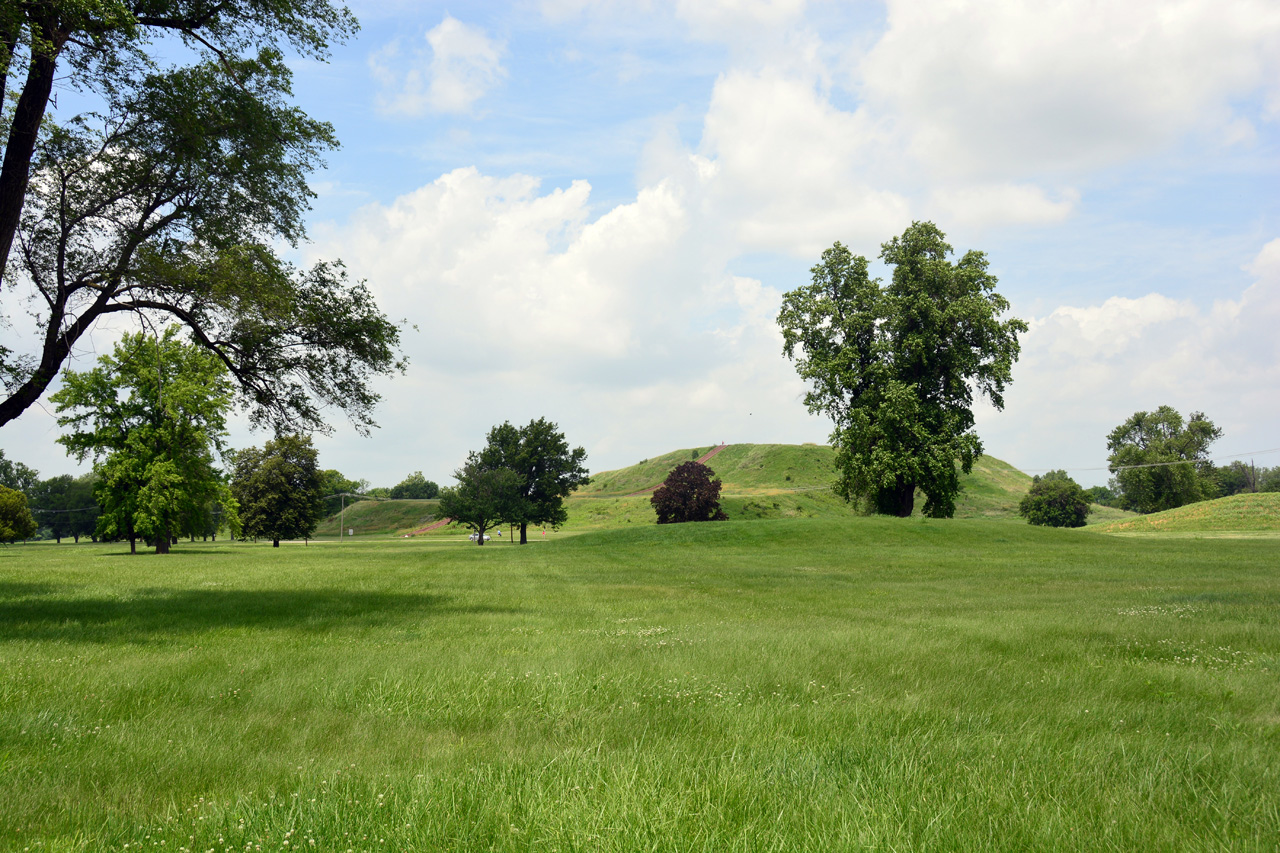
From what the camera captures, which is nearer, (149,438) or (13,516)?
(149,438)

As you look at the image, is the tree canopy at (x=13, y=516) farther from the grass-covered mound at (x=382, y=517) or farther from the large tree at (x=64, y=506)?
the grass-covered mound at (x=382, y=517)

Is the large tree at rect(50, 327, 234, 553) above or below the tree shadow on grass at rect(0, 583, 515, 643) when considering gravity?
above

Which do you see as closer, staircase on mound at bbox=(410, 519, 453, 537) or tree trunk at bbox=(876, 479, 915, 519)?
tree trunk at bbox=(876, 479, 915, 519)

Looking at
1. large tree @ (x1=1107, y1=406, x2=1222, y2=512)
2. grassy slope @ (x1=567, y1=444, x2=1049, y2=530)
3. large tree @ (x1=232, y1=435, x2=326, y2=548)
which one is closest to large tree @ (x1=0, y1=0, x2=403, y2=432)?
large tree @ (x1=232, y1=435, x2=326, y2=548)

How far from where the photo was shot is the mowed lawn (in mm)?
3574

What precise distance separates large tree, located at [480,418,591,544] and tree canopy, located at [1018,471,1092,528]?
278 ft

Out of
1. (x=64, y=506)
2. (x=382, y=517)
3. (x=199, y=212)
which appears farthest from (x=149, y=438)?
(x=64, y=506)

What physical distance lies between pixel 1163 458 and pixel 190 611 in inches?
4976

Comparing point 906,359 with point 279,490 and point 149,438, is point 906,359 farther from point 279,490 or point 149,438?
point 279,490

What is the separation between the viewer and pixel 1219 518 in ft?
213

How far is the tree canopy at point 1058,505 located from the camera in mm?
112688

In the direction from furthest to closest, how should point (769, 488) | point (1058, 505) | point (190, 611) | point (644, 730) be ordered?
point (769, 488) < point (1058, 505) < point (190, 611) < point (644, 730)

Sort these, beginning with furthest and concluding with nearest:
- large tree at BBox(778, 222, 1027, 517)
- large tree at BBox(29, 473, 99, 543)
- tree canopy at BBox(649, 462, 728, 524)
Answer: large tree at BBox(29, 473, 99, 543), tree canopy at BBox(649, 462, 728, 524), large tree at BBox(778, 222, 1027, 517)

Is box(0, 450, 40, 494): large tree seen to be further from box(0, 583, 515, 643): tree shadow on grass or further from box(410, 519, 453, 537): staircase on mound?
box(0, 583, 515, 643): tree shadow on grass
